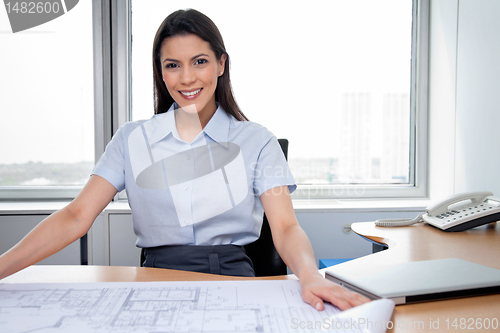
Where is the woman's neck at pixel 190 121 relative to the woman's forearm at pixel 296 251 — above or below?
above

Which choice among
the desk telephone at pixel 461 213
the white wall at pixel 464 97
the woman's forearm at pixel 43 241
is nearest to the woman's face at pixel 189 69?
the woman's forearm at pixel 43 241

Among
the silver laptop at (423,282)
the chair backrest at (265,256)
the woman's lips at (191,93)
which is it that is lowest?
the chair backrest at (265,256)

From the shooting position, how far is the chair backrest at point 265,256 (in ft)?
4.05

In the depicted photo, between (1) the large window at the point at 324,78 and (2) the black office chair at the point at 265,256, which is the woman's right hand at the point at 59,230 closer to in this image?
(2) the black office chair at the point at 265,256

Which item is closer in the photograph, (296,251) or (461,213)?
(296,251)

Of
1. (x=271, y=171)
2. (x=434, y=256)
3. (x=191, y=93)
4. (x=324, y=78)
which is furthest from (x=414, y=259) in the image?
(x=324, y=78)

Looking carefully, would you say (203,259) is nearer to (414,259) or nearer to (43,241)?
(43,241)

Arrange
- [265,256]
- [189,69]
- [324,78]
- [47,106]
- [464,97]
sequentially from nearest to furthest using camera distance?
1. [189,69]
2. [265,256]
3. [464,97]
4. [47,106]
5. [324,78]

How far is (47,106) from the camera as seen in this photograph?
2068 millimetres

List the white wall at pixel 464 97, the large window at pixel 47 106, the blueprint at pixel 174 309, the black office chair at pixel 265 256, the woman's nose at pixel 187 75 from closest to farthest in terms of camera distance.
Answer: the blueprint at pixel 174 309, the woman's nose at pixel 187 75, the black office chair at pixel 265 256, the white wall at pixel 464 97, the large window at pixel 47 106

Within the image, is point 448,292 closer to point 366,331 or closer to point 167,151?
point 366,331

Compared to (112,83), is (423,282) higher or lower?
lower

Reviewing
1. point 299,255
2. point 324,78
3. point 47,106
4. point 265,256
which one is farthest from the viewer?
point 324,78

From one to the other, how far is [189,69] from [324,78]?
130cm
